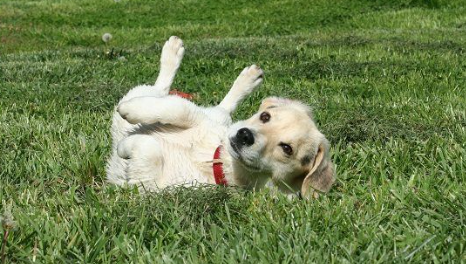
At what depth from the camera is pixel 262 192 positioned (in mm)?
3350

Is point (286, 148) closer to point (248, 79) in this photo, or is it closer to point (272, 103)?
point (272, 103)

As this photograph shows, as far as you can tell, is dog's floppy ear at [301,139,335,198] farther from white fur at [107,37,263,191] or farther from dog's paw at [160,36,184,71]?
dog's paw at [160,36,184,71]

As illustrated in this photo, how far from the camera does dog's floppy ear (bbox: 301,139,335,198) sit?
3508mm

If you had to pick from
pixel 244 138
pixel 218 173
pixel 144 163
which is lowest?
pixel 218 173

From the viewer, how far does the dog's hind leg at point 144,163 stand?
3645 mm

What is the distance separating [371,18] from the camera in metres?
A: 16.5

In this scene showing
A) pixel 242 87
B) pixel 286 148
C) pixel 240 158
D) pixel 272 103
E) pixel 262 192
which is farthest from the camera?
pixel 242 87

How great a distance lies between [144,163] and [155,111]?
17.7 inches

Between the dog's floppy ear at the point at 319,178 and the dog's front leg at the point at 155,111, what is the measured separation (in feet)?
3.10

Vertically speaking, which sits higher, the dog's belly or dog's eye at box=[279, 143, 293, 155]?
dog's eye at box=[279, 143, 293, 155]

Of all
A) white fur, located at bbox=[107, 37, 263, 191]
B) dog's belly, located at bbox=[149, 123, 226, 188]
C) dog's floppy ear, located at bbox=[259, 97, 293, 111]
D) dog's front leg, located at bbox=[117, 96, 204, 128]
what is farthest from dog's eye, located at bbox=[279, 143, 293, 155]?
dog's front leg, located at bbox=[117, 96, 204, 128]

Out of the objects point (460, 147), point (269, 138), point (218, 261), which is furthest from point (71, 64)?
point (218, 261)

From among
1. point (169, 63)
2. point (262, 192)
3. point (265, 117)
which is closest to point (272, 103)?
point (265, 117)

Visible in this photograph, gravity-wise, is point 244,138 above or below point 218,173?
above
